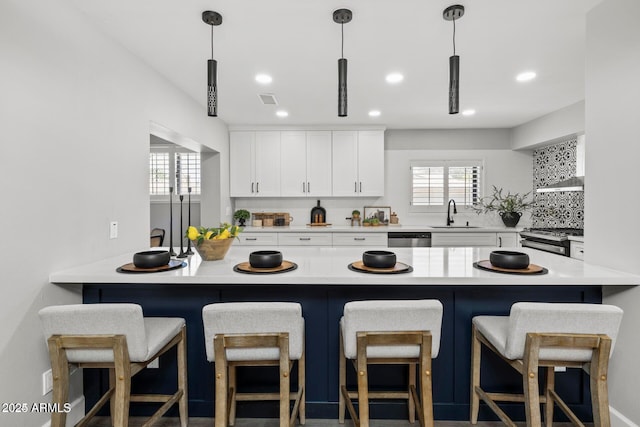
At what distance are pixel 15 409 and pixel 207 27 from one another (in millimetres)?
2346

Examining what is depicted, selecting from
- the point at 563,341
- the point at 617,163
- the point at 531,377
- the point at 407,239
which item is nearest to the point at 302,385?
the point at 531,377

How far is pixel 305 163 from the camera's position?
193 inches

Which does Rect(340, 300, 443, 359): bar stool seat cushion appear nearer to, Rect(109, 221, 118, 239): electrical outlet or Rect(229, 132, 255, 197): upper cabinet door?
Rect(109, 221, 118, 239): electrical outlet

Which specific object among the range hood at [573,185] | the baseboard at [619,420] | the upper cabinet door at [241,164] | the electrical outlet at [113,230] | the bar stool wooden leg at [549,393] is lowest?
the baseboard at [619,420]

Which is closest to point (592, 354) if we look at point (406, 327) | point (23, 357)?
point (406, 327)

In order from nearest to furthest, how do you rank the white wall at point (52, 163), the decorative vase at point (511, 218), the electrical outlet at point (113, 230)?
the white wall at point (52, 163) < the electrical outlet at point (113, 230) < the decorative vase at point (511, 218)

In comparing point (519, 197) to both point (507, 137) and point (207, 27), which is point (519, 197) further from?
point (207, 27)

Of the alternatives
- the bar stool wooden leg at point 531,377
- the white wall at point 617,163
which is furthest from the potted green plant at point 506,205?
the bar stool wooden leg at point 531,377

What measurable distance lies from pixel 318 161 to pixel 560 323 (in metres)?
3.79

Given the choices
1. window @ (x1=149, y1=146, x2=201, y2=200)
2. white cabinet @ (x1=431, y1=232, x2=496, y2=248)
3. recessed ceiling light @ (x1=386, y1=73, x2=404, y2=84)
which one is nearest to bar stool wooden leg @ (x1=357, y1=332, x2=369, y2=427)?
recessed ceiling light @ (x1=386, y1=73, x2=404, y2=84)

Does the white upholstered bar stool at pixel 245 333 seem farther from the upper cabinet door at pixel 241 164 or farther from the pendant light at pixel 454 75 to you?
the upper cabinet door at pixel 241 164

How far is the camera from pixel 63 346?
4.78ft

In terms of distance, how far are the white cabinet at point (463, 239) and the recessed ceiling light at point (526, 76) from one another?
2.10 meters

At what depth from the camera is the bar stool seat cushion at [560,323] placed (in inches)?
56.8
